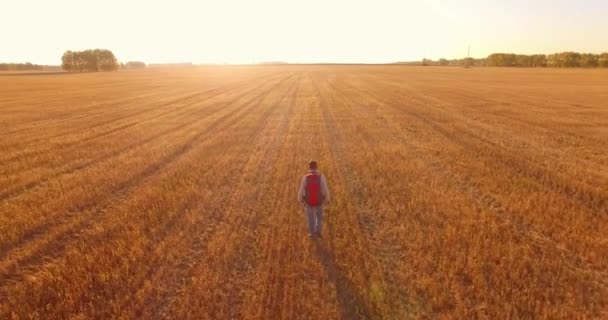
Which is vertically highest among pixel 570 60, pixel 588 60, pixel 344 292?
pixel 570 60

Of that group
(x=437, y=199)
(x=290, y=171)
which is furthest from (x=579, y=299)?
(x=290, y=171)

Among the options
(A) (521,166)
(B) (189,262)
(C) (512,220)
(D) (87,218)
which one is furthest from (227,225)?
(A) (521,166)

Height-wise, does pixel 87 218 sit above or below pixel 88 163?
below

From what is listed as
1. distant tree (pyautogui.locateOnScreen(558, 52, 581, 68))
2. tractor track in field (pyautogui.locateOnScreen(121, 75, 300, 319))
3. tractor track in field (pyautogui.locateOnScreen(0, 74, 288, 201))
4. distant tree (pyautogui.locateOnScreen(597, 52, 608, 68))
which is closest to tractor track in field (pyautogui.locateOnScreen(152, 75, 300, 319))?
tractor track in field (pyautogui.locateOnScreen(121, 75, 300, 319))

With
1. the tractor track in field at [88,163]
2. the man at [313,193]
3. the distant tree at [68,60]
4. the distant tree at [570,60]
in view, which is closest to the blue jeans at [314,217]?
the man at [313,193]

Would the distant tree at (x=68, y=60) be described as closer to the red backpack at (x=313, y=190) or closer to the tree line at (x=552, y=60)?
the red backpack at (x=313, y=190)

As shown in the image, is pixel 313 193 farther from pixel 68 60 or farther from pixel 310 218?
pixel 68 60
